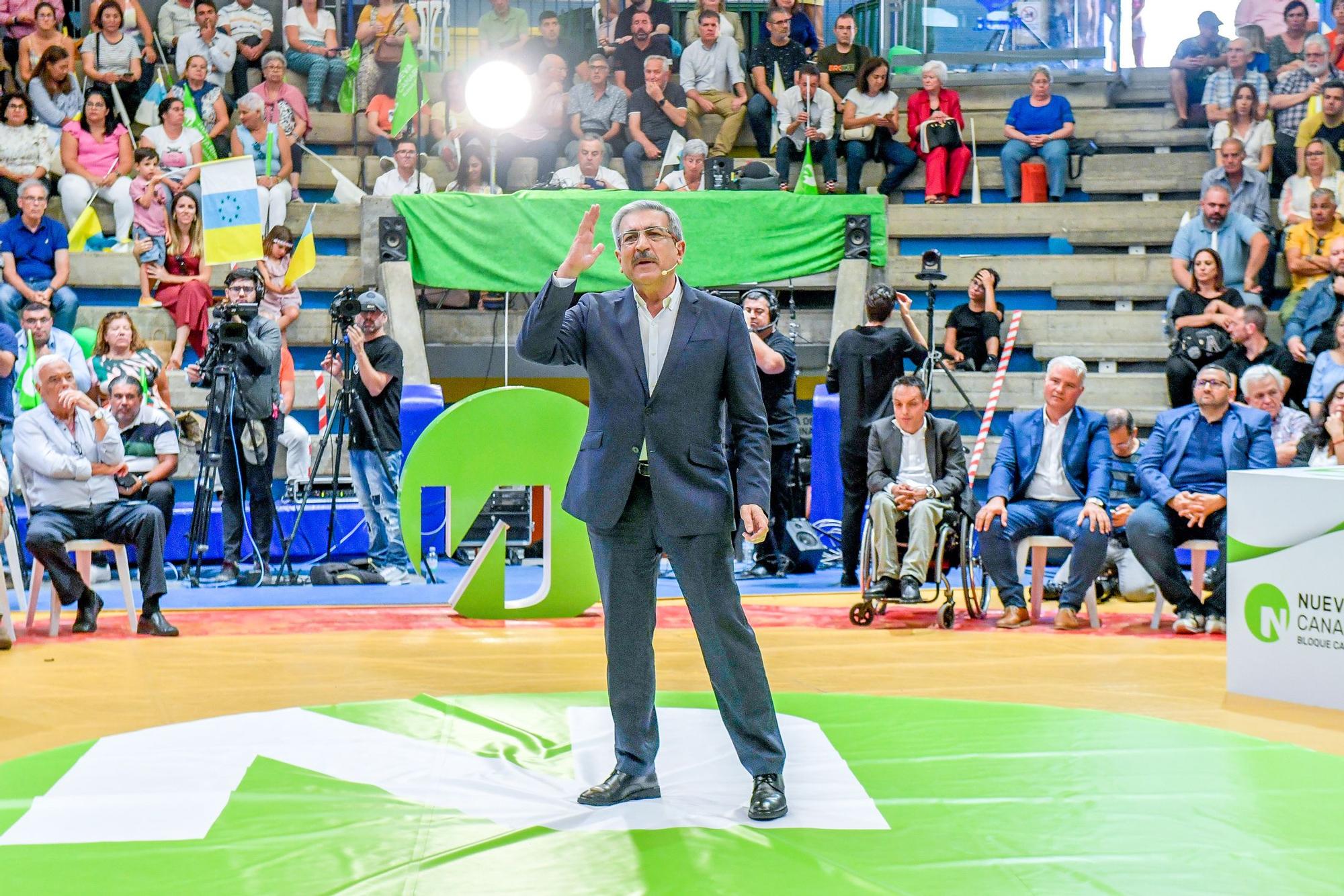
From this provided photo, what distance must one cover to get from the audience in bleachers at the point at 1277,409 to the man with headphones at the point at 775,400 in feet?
7.98

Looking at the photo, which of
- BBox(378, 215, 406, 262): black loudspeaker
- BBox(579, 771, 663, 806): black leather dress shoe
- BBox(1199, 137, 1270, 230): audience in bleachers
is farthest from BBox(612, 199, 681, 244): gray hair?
BBox(1199, 137, 1270, 230): audience in bleachers

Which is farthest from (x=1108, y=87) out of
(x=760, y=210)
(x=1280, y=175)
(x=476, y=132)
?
(x=476, y=132)

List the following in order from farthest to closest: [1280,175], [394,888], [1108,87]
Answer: [1108,87]
[1280,175]
[394,888]

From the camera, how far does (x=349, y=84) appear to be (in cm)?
1252

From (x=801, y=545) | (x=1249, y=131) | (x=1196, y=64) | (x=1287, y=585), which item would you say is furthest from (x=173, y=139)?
(x=1287, y=585)

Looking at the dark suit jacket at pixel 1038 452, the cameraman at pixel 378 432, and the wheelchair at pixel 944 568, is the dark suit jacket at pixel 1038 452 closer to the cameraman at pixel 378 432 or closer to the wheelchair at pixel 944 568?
the wheelchair at pixel 944 568

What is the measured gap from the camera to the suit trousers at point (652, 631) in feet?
10.8

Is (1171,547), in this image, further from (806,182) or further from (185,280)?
(185,280)

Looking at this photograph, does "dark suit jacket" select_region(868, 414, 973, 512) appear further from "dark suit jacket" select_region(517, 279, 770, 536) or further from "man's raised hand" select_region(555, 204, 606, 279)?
"man's raised hand" select_region(555, 204, 606, 279)

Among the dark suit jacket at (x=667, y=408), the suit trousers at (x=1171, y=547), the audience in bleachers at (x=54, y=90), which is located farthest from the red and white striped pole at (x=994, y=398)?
the audience in bleachers at (x=54, y=90)

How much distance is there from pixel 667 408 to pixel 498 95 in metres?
7.66

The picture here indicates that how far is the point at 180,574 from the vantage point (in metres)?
8.10

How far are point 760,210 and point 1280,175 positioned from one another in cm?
414

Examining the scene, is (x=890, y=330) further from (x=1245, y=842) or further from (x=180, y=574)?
(x=1245, y=842)
